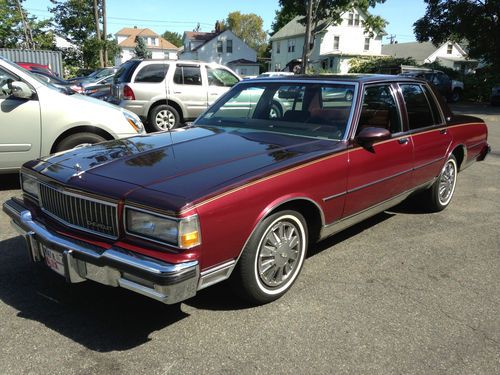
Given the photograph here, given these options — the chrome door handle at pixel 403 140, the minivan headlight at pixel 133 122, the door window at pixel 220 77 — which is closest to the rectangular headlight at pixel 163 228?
the chrome door handle at pixel 403 140

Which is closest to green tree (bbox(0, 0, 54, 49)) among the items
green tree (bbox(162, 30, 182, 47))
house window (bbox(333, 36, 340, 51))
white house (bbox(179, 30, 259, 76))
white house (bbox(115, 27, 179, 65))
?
white house (bbox(179, 30, 259, 76))

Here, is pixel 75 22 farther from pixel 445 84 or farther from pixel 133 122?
pixel 133 122

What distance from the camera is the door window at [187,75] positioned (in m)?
10.7

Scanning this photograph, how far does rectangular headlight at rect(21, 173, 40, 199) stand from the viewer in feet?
10.9

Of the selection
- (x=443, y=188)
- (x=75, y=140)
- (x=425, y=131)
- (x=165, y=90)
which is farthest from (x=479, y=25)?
(x=75, y=140)

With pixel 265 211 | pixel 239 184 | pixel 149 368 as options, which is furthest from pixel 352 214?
pixel 149 368

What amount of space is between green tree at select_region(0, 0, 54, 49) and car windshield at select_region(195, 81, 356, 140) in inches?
1593

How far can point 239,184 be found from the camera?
2.79 metres

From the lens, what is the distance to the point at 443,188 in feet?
17.8

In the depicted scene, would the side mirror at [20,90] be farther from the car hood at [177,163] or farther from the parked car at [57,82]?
the car hood at [177,163]

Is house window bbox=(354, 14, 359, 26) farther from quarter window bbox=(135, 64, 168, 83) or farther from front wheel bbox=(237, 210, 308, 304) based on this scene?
front wheel bbox=(237, 210, 308, 304)

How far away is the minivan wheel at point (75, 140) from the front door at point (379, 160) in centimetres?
357

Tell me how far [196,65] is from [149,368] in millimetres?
9329

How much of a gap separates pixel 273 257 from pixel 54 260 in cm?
144
